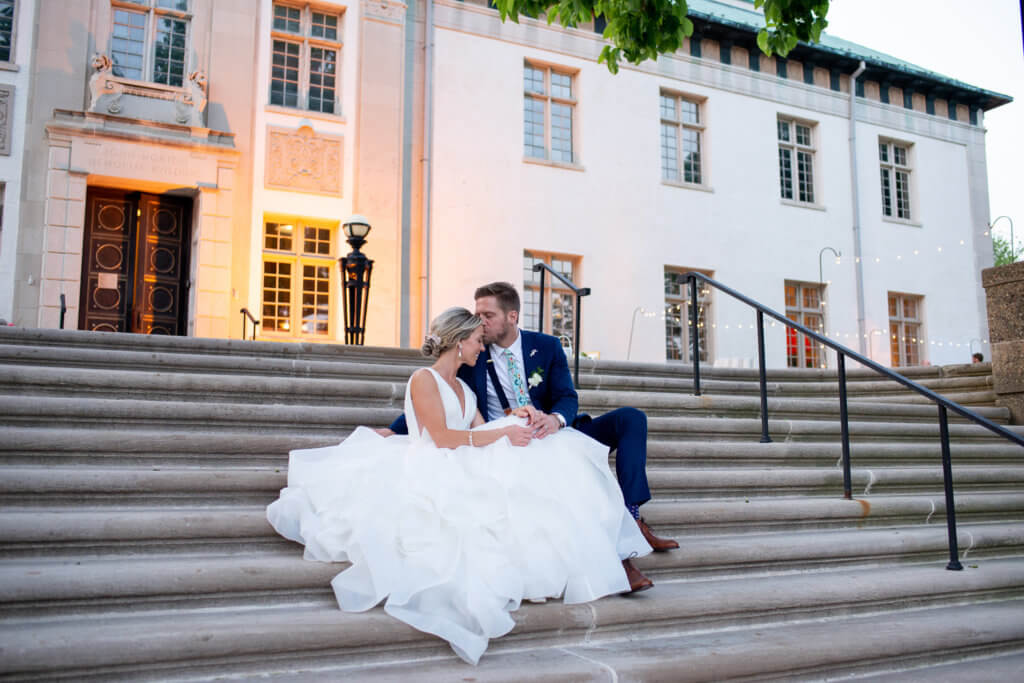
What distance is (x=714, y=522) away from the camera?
443 centimetres

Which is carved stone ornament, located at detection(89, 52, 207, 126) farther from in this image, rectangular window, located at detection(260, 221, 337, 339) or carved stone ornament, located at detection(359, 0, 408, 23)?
carved stone ornament, located at detection(359, 0, 408, 23)

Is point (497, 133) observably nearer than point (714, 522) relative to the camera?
No

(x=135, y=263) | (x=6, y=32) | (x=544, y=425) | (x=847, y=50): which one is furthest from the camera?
(x=847, y=50)

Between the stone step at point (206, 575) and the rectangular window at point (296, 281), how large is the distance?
30.7 ft

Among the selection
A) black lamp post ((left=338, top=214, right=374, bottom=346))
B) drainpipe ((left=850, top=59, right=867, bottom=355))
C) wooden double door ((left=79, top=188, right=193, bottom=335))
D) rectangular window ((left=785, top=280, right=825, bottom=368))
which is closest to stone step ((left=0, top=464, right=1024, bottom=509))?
black lamp post ((left=338, top=214, right=374, bottom=346))

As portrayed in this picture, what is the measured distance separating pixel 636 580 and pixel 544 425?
2.70 ft

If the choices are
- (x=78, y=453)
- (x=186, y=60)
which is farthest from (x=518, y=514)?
(x=186, y=60)

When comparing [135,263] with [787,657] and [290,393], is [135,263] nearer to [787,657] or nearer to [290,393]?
[290,393]

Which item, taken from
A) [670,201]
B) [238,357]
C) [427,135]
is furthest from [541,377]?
[670,201]

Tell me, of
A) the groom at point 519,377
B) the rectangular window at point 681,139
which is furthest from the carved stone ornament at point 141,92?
the groom at point 519,377

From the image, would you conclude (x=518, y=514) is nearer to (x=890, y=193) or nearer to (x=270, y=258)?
(x=270, y=258)

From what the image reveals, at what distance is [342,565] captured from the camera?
334cm

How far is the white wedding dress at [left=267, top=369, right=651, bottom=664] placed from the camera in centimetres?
310

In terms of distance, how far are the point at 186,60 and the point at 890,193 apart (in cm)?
1497
